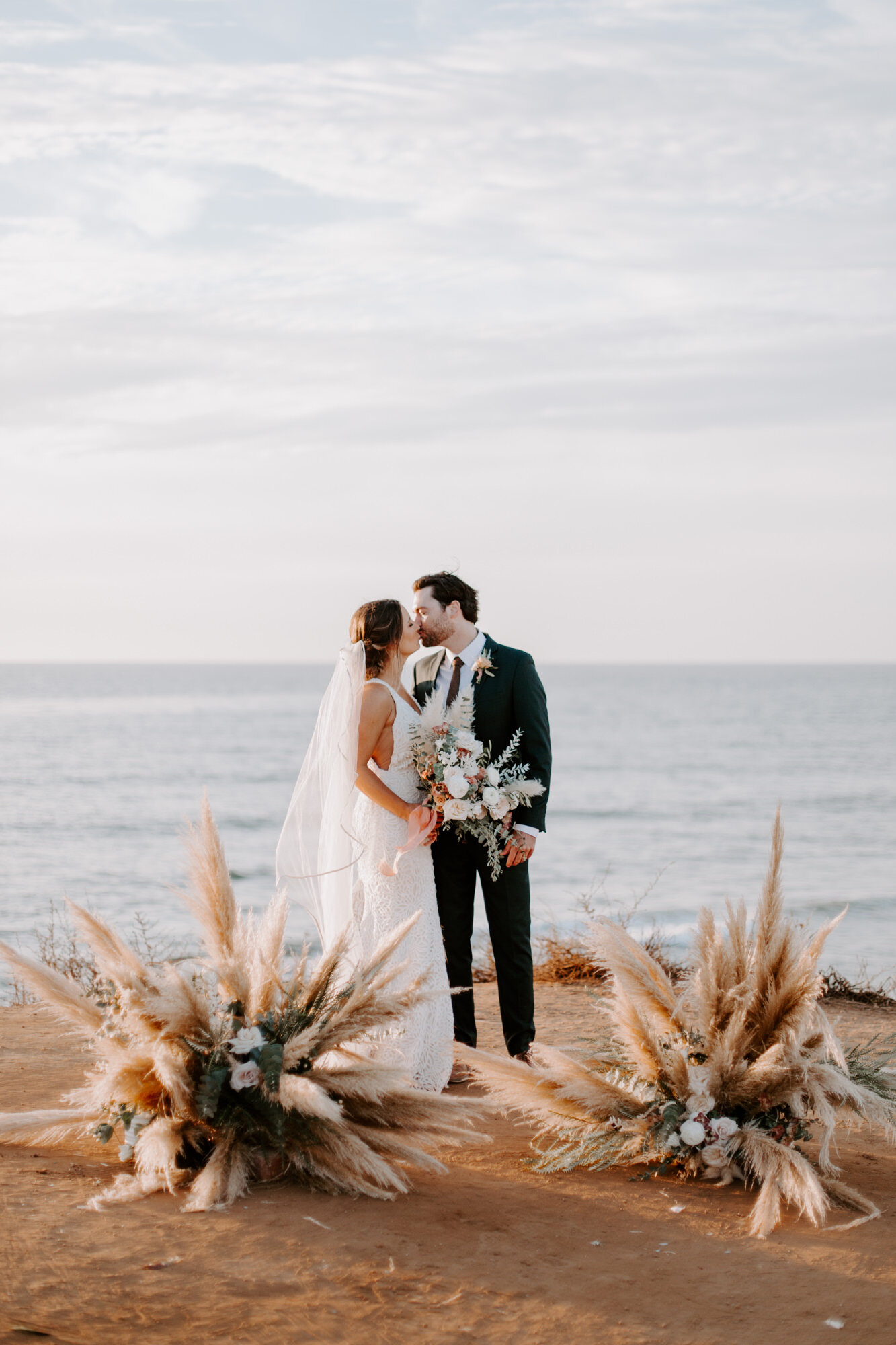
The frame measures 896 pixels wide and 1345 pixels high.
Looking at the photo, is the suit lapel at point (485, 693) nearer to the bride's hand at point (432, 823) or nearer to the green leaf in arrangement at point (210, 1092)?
the bride's hand at point (432, 823)

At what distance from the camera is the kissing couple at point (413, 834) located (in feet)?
18.7

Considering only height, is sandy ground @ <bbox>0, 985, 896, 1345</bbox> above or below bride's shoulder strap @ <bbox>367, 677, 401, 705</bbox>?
below

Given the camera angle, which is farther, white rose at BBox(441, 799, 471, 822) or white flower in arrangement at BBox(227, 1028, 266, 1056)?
white rose at BBox(441, 799, 471, 822)

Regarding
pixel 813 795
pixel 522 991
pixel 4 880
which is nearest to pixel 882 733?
pixel 813 795

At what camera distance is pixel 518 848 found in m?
6.02

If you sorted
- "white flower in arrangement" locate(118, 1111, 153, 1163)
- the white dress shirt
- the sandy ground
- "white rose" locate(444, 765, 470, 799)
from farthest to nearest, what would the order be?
the white dress shirt → "white rose" locate(444, 765, 470, 799) → "white flower in arrangement" locate(118, 1111, 153, 1163) → the sandy ground

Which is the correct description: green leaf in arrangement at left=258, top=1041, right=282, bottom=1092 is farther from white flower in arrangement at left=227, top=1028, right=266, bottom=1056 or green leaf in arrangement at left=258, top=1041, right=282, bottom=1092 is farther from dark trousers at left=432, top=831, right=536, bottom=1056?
dark trousers at left=432, top=831, right=536, bottom=1056

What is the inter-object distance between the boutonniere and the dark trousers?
88 cm

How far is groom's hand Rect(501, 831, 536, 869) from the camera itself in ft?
19.7

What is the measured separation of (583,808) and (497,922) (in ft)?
87.2

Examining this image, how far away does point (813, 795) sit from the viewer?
33.5 meters

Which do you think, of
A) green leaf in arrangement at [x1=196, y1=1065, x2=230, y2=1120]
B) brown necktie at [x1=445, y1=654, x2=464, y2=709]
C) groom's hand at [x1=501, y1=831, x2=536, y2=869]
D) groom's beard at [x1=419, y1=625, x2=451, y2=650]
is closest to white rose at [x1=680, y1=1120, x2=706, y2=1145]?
green leaf in arrangement at [x1=196, y1=1065, x2=230, y2=1120]

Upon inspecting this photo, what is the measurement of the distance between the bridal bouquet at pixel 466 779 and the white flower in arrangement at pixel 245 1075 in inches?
79.6

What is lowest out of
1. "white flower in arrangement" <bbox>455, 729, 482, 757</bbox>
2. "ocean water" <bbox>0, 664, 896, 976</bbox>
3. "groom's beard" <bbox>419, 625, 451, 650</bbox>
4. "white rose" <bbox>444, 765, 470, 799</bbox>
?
"ocean water" <bbox>0, 664, 896, 976</bbox>
